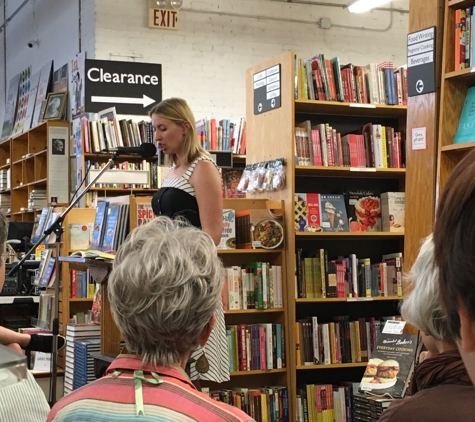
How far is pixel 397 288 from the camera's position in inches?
210

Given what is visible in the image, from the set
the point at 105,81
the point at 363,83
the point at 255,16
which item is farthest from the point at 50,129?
the point at 363,83

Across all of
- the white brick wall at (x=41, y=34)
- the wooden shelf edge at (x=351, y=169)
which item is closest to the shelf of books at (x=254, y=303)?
the wooden shelf edge at (x=351, y=169)

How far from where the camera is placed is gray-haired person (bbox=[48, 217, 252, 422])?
1.32 meters

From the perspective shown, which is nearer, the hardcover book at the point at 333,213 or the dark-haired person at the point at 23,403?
the dark-haired person at the point at 23,403

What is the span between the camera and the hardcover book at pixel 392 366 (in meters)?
2.70

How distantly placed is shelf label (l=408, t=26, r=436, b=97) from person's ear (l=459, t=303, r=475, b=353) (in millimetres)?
3090

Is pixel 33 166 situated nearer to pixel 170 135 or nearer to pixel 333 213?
pixel 333 213

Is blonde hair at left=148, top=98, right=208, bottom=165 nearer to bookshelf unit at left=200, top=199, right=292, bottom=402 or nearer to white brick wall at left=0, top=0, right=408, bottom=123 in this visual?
bookshelf unit at left=200, top=199, right=292, bottom=402

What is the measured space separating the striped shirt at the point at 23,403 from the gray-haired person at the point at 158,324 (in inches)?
2.6

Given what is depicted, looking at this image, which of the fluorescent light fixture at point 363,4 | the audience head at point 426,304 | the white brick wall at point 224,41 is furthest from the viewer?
the white brick wall at point 224,41

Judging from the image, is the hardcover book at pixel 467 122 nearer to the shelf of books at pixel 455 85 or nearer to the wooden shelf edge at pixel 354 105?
the shelf of books at pixel 455 85

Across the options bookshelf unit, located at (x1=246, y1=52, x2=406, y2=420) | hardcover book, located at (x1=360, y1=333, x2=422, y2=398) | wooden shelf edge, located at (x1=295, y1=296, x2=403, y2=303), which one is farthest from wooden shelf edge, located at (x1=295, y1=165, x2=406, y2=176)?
hardcover book, located at (x1=360, y1=333, x2=422, y2=398)

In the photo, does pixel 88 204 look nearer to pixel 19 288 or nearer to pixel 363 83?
pixel 19 288

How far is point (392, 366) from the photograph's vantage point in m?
2.77
